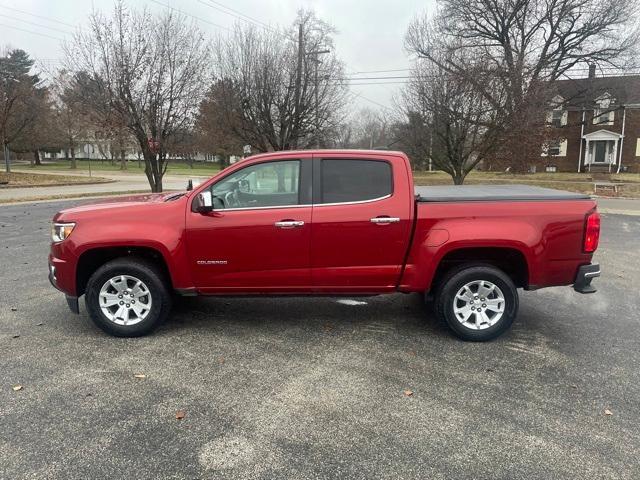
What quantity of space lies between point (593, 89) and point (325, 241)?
39996mm

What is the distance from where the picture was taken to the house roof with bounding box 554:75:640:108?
3650 cm

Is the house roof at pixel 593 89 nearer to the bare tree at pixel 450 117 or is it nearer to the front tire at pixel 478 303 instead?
the bare tree at pixel 450 117

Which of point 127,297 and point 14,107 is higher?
point 14,107

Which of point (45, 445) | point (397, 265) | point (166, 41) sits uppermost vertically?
point (166, 41)

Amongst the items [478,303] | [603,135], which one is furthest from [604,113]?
[478,303]

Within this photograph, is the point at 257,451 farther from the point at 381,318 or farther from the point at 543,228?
the point at 543,228

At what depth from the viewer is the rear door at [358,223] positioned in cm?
459

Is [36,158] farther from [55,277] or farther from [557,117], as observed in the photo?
[55,277]

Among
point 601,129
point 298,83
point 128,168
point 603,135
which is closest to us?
point 298,83

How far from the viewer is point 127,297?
4777mm

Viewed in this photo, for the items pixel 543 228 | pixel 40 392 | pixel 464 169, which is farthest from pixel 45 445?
pixel 464 169

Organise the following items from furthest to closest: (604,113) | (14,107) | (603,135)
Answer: (603,135), (604,113), (14,107)

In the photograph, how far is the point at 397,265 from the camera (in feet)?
15.4

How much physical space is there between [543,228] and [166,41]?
1477 cm
